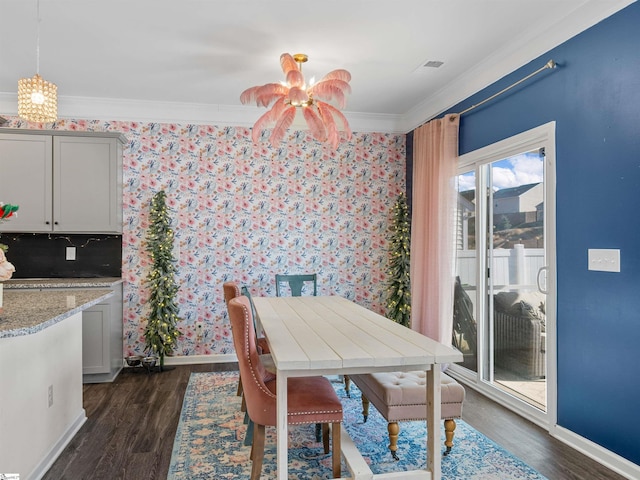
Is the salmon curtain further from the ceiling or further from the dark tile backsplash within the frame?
the dark tile backsplash

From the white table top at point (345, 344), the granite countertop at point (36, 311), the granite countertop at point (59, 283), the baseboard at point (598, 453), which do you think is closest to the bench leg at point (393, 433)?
the white table top at point (345, 344)

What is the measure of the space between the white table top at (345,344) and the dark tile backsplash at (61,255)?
2.36 m

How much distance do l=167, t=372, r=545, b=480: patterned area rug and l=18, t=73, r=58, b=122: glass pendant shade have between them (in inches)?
89.2

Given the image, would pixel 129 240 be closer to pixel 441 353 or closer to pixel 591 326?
pixel 441 353

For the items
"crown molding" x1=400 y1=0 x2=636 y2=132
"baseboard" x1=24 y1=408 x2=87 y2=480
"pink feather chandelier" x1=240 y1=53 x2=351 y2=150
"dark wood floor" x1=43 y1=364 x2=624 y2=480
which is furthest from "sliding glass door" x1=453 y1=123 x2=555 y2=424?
"baseboard" x1=24 y1=408 x2=87 y2=480

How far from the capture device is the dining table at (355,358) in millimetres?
2021

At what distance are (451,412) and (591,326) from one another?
1.03m

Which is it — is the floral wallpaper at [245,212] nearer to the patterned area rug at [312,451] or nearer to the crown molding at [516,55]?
the crown molding at [516,55]

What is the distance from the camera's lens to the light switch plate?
2.60 metres

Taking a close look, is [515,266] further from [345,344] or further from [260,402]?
[260,402]

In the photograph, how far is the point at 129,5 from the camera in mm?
2861

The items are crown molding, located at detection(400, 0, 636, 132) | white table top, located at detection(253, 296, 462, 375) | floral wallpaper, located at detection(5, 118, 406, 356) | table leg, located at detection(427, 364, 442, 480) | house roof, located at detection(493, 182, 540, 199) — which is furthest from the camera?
floral wallpaper, located at detection(5, 118, 406, 356)

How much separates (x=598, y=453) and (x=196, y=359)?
373 centimetres

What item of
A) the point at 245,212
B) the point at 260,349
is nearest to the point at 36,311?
the point at 260,349
